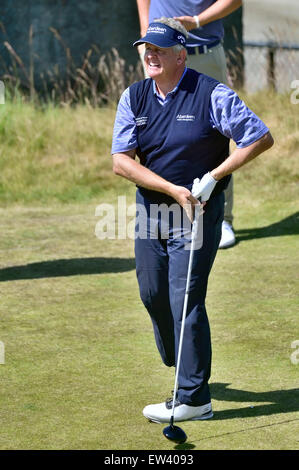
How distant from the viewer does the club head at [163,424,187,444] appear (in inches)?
182

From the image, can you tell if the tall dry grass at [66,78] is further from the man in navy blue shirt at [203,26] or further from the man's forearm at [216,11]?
the man's forearm at [216,11]

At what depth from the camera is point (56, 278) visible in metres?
7.78

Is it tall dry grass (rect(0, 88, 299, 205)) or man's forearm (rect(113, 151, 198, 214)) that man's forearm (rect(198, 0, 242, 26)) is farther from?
man's forearm (rect(113, 151, 198, 214))

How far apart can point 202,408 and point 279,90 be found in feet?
26.7

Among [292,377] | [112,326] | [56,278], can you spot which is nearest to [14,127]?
[56,278]

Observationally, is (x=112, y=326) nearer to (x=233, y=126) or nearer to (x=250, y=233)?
(x=233, y=126)

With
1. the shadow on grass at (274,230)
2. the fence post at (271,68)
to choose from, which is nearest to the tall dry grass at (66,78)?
the fence post at (271,68)

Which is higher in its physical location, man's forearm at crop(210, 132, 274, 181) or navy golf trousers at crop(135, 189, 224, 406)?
man's forearm at crop(210, 132, 274, 181)

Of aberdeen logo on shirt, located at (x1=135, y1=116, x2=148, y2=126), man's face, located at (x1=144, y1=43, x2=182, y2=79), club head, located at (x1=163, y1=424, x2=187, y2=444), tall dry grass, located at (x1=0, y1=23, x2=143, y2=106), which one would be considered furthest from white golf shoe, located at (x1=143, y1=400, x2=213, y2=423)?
tall dry grass, located at (x1=0, y1=23, x2=143, y2=106)

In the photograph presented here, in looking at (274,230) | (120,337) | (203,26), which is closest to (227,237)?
(274,230)

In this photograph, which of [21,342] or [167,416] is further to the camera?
[21,342]

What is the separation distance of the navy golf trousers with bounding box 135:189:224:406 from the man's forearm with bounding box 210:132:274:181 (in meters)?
0.19

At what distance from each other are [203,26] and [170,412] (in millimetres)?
4154

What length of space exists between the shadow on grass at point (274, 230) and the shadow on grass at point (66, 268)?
3.88 ft
